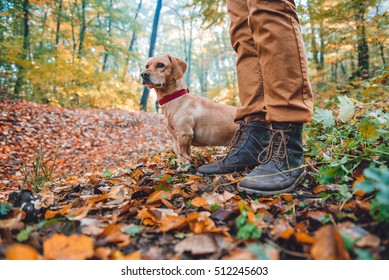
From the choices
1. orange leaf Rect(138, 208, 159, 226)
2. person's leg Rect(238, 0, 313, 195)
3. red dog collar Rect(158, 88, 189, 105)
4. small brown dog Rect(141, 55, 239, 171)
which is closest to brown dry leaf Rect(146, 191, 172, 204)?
orange leaf Rect(138, 208, 159, 226)

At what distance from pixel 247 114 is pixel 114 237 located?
54.2 inches

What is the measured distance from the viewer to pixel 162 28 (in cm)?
2770

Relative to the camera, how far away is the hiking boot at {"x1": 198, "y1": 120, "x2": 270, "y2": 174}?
1893 millimetres

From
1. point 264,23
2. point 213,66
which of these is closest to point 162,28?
point 213,66

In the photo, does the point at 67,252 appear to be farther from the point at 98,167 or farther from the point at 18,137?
the point at 18,137

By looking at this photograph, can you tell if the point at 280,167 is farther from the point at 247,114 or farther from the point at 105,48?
the point at 105,48

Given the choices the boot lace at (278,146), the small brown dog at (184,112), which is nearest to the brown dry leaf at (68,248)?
the boot lace at (278,146)

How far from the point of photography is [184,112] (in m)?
2.78

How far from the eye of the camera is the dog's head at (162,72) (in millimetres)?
2809

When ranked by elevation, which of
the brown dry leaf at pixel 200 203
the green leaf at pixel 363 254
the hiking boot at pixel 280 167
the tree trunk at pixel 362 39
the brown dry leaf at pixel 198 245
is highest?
the tree trunk at pixel 362 39

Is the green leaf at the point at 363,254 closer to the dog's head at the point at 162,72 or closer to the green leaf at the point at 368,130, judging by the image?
the green leaf at the point at 368,130

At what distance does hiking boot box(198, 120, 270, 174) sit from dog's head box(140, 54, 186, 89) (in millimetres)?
1310

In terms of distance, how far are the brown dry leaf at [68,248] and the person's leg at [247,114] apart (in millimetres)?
1267

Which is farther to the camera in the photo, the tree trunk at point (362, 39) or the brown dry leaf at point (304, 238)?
the tree trunk at point (362, 39)
